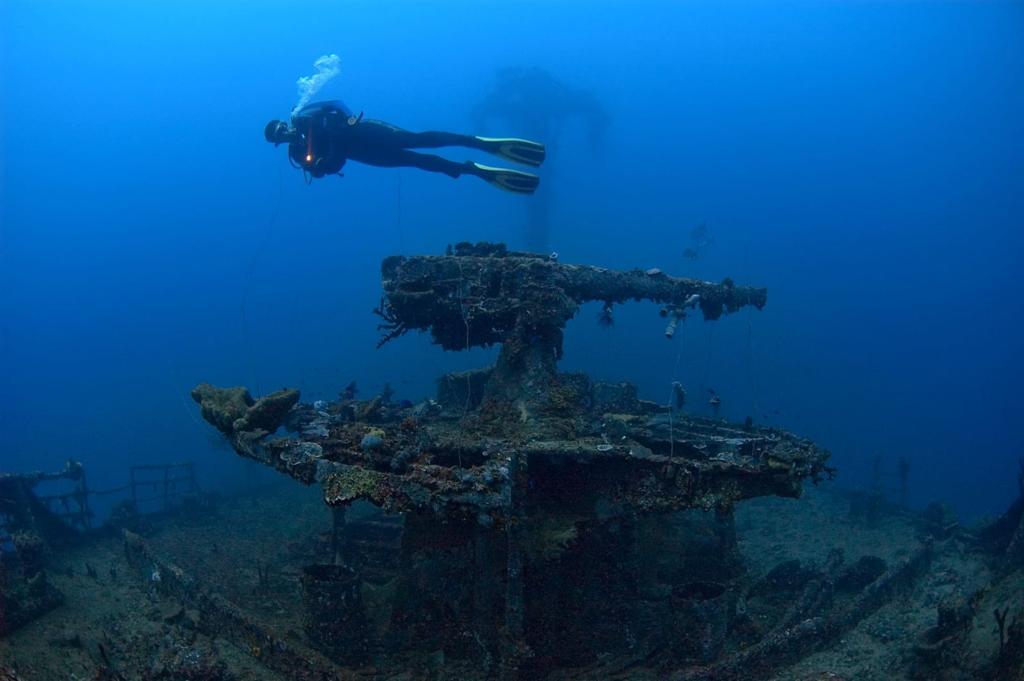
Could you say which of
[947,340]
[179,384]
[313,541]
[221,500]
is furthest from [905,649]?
[947,340]

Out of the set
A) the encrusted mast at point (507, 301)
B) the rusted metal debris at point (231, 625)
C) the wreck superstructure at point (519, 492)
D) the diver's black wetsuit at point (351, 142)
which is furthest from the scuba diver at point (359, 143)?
the rusted metal debris at point (231, 625)

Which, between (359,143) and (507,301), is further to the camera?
(359,143)

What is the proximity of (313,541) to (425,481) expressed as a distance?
10.6 m

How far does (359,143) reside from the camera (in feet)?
46.0

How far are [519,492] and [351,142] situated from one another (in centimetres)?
1029

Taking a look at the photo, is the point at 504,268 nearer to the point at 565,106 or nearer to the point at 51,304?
the point at 565,106

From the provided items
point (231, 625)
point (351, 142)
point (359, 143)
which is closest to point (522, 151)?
point (359, 143)

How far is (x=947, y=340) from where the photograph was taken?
10769 cm

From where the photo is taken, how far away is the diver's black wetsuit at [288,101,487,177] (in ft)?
43.7

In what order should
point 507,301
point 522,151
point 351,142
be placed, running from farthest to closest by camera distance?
point 351,142 < point 522,151 < point 507,301

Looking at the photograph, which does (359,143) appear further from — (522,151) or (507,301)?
(507,301)

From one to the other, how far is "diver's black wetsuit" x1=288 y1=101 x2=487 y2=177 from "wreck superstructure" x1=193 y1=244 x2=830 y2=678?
4383 millimetres

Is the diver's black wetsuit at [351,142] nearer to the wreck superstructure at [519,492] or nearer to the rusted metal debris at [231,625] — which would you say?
the wreck superstructure at [519,492]

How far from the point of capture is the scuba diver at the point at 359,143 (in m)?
13.2
